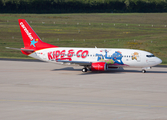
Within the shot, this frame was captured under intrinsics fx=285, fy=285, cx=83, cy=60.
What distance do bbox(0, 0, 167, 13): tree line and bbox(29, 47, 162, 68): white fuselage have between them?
11930cm

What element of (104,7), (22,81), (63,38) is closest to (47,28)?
(63,38)

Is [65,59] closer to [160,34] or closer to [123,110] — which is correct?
[123,110]

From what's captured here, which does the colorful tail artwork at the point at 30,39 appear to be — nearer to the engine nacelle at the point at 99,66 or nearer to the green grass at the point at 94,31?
the engine nacelle at the point at 99,66

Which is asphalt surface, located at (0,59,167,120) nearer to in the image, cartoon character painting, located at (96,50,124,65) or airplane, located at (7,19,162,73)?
airplane, located at (7,19,162,73)

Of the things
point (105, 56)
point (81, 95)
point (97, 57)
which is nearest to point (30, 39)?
point (97, 57)

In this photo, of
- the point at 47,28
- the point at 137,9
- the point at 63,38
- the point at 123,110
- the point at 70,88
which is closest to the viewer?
the point at 123,110

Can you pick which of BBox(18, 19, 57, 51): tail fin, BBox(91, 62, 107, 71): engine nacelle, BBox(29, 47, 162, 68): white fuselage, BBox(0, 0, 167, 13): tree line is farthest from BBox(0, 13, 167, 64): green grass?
BBox(91, 62, 107, 71): engine nacelle

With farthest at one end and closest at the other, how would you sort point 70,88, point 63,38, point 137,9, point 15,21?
point 137,9 → point 15,21 → point 63,38 → point 70,88

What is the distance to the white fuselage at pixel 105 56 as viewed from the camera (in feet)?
166

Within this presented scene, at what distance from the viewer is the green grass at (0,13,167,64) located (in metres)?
92.1

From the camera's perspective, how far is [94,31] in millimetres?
115125

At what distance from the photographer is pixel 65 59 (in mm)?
52500

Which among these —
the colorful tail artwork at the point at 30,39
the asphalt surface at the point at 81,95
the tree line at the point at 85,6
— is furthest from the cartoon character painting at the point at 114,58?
the tree line at the point at 85,6

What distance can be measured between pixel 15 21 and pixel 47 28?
24.0m
